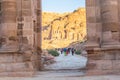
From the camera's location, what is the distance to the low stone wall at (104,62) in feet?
46.2

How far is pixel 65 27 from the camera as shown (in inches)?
4124

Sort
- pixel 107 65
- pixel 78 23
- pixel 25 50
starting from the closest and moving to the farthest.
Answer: pixel 107 65 → pixel 25 50 → pixel 78 23

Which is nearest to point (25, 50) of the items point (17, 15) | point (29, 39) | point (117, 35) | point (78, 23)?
point (29, 39)

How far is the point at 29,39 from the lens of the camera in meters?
15.5

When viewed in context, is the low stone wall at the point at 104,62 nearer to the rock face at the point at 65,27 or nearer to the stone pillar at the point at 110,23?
the stone pillar at the point at 110,23

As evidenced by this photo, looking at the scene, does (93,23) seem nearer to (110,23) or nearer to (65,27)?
(110,23)

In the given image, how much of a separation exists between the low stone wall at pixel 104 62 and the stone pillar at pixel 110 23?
1.85 feet

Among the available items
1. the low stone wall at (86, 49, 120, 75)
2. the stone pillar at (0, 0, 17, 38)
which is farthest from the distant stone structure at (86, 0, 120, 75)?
the stone pillar at (0, 0, 17, 38)

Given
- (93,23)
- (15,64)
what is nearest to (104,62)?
(93,23)

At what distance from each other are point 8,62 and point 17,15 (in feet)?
7.88

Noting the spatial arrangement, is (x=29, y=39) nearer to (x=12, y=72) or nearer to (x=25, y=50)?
(x=25, y=50)

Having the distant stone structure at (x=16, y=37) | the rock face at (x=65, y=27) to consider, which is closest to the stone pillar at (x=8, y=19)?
the distant stone structure at (x=16, y=37)

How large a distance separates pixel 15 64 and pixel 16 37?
1.39 metres

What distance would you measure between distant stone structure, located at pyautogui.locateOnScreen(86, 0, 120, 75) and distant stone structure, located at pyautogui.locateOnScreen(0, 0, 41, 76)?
2.86 m
